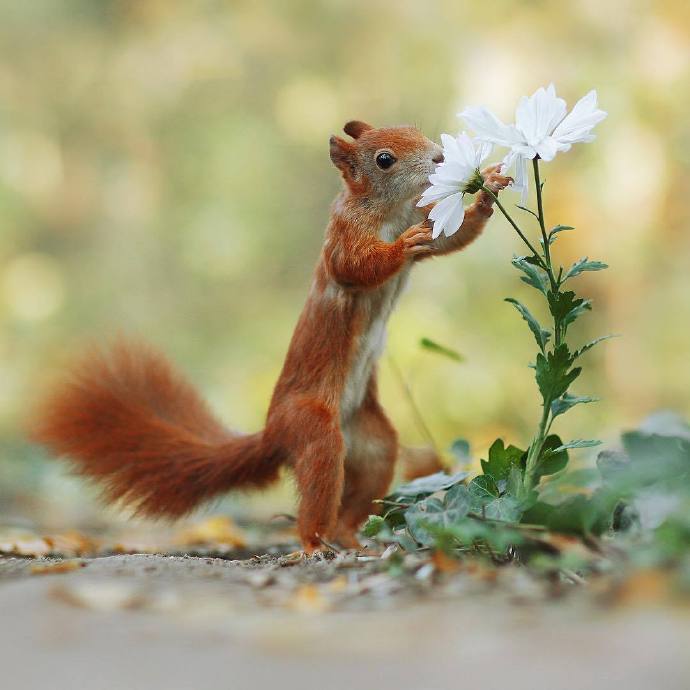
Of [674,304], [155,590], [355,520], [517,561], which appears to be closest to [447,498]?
[517,561]

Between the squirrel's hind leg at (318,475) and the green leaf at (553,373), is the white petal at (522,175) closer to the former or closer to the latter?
the green leaf at (553,373)

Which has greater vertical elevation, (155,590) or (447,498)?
(447,498)

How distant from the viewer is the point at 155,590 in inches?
48.1

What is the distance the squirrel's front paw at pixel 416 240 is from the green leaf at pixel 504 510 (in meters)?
0.58

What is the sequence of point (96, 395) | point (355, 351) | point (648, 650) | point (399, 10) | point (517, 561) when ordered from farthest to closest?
point (399, 10) < point (96, 395) < point (355, 351) < point (517, 561) < point (648, 650)

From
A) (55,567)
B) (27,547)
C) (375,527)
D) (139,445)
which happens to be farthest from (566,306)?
(27,547)

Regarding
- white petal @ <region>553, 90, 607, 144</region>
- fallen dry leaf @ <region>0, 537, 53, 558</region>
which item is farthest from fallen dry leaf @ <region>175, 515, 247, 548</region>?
white petal @ <region>553, 90, 607, 144</region>

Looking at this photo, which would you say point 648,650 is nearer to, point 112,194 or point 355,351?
point 355,351

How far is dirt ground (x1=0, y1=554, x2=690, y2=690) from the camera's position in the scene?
841 mm

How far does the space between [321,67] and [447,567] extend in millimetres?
6063

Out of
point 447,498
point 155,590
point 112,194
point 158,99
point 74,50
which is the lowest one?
point 155,590

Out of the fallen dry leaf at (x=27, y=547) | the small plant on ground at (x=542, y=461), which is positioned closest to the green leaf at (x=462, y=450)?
the small plant on ground at (x=542, y=461)

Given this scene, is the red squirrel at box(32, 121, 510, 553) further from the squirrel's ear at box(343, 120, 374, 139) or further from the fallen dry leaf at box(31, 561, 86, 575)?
the fallen dry leaf at box(31, 561, 86, 575)

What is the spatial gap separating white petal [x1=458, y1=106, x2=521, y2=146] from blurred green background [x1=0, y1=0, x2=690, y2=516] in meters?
3.07
